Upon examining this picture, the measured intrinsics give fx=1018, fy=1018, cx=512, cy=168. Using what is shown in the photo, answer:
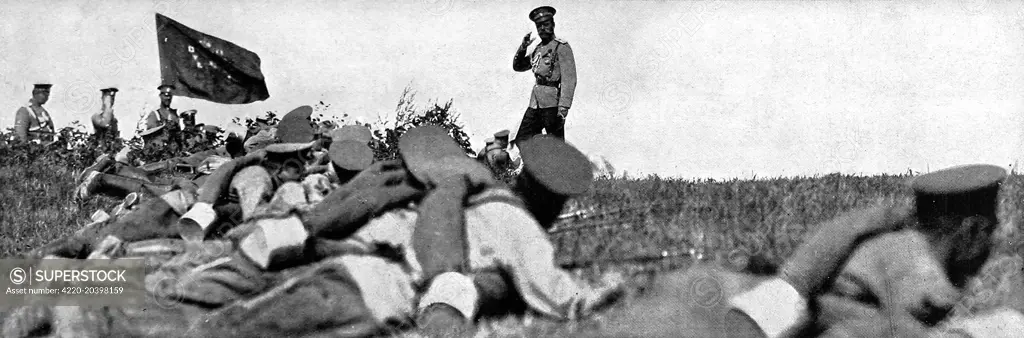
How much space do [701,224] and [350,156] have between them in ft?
5.88

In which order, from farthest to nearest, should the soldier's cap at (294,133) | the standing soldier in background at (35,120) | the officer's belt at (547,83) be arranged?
the standing soldier in background at (35,120)
the officer's belt at (547,83)
the soldier's cap at (294,133)

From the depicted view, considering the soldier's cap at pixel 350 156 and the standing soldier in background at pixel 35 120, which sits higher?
the standing soldier in background at pixel 35 120

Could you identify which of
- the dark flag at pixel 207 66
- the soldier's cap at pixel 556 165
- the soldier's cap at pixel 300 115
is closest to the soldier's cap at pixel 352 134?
the soldier's cap at pixel 300 115

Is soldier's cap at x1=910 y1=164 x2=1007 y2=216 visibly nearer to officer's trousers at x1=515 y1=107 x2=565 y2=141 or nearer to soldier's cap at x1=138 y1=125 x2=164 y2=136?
officer's trousers at x1=515 y1=107 x2=565 y2=141

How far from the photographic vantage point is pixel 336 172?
505 cm

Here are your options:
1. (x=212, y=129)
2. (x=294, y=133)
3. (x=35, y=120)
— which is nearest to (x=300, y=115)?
(x=294, y=133)

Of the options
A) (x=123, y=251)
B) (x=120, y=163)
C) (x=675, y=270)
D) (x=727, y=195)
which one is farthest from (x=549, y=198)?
(x=120, y=163)

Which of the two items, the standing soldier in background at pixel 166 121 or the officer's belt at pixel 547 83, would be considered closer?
the officer's belt at pixel 547 83

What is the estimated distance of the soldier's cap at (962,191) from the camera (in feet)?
14.5

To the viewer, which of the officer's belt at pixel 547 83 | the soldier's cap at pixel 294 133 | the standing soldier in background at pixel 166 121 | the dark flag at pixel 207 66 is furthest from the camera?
the standing soldier in background at pixel 166 121

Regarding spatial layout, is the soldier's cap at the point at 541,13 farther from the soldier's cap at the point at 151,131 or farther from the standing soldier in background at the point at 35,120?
the standing soldier in background at the point at 35,120

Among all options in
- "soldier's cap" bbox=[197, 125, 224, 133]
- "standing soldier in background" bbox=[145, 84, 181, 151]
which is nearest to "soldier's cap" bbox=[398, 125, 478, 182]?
"soldier's cap" bbox=[197, 125, 224, 133]

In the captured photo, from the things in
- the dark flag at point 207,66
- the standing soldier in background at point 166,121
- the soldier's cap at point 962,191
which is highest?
the standing soldier in background at point 166,121

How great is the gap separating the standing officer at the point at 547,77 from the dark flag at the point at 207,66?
1.79 m
